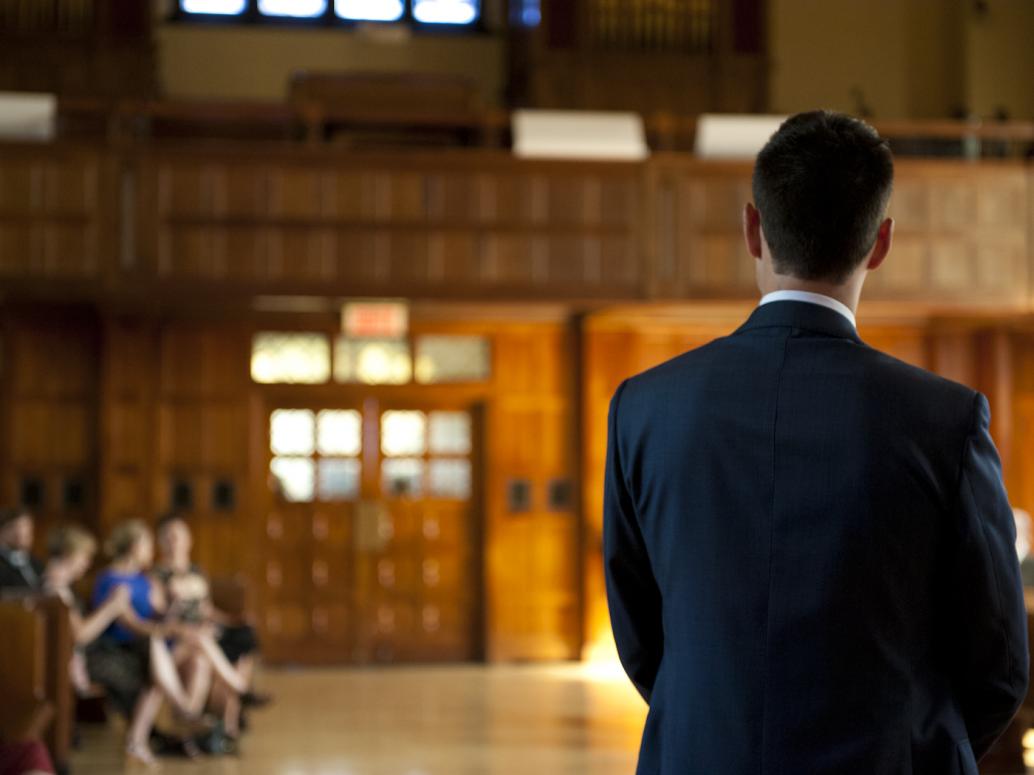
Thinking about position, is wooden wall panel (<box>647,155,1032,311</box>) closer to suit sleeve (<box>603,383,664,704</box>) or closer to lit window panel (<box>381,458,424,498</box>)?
lit window panel (<box>381,458,424,498</box>)

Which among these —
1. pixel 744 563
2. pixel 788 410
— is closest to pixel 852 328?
pixel 788 410

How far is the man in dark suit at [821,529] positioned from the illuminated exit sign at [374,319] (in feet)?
31.5

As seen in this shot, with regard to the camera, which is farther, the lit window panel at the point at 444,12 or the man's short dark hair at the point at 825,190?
the lit window panel at the point at 444,12

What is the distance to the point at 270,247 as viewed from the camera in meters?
10.5

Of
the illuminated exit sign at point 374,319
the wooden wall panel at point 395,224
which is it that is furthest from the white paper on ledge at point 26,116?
the illuminated exit sign at point 374,319

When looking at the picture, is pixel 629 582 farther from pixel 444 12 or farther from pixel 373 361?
pixel 444 12

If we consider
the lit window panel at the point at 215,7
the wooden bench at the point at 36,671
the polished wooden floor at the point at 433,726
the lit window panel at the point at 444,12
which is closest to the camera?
the wooden bench at the point at 36,671

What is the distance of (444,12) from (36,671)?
8.81 meters

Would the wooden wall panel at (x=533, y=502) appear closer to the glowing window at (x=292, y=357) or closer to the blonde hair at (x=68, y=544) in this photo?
the glowing window at (x=292, y=357)

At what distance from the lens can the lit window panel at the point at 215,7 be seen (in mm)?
13188

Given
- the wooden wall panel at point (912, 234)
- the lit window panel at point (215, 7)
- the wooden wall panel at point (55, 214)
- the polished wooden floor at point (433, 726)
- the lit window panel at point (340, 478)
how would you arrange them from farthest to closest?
the lit window panel at point (215, 7) → the lit window panel at point (340, 478) → the wooden wall panel at point (912, 234) → the wooden wall panel at point (55, 214) → the polished wooden floor at point (433, 726)

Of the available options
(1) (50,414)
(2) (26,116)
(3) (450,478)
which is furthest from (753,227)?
(1) (50,414)

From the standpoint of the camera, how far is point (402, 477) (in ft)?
39.4

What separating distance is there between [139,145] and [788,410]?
960cm
